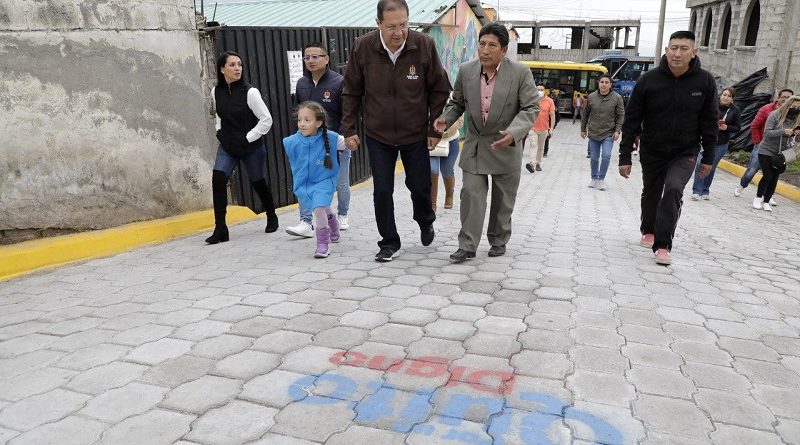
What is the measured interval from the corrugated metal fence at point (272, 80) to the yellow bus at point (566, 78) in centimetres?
2405

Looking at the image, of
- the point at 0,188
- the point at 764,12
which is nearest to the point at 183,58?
the point at 0,188

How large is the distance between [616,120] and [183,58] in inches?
273

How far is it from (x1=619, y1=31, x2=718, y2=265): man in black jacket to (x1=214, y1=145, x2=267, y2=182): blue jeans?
10.8ft

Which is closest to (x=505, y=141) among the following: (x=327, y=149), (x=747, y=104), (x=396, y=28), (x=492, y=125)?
(x=492, y=125)

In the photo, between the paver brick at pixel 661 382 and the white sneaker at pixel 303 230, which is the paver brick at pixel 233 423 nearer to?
the paver brick at pixel 661 382

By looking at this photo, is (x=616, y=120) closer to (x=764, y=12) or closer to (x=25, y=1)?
(x=25, y=1)

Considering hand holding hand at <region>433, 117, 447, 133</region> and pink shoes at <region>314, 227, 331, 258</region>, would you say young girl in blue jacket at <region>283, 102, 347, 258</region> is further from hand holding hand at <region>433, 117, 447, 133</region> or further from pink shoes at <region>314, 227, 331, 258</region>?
hand holding hand at <region>433, 117, 447, 133</region>

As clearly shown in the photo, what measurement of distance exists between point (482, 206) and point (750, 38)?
847 inches

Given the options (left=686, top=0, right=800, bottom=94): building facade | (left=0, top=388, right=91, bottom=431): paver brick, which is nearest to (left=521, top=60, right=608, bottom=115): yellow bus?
(left=686, top=0, right=800, bottom=94): building facade

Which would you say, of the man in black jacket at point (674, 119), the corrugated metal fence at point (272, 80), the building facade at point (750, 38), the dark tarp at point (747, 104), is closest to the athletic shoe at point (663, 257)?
the man in black jacket at point (674, 119)

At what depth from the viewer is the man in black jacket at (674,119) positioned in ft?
14.8

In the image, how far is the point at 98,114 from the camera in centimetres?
502

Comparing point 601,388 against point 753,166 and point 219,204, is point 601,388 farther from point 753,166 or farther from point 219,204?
point 753,166

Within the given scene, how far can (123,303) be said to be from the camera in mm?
3730
